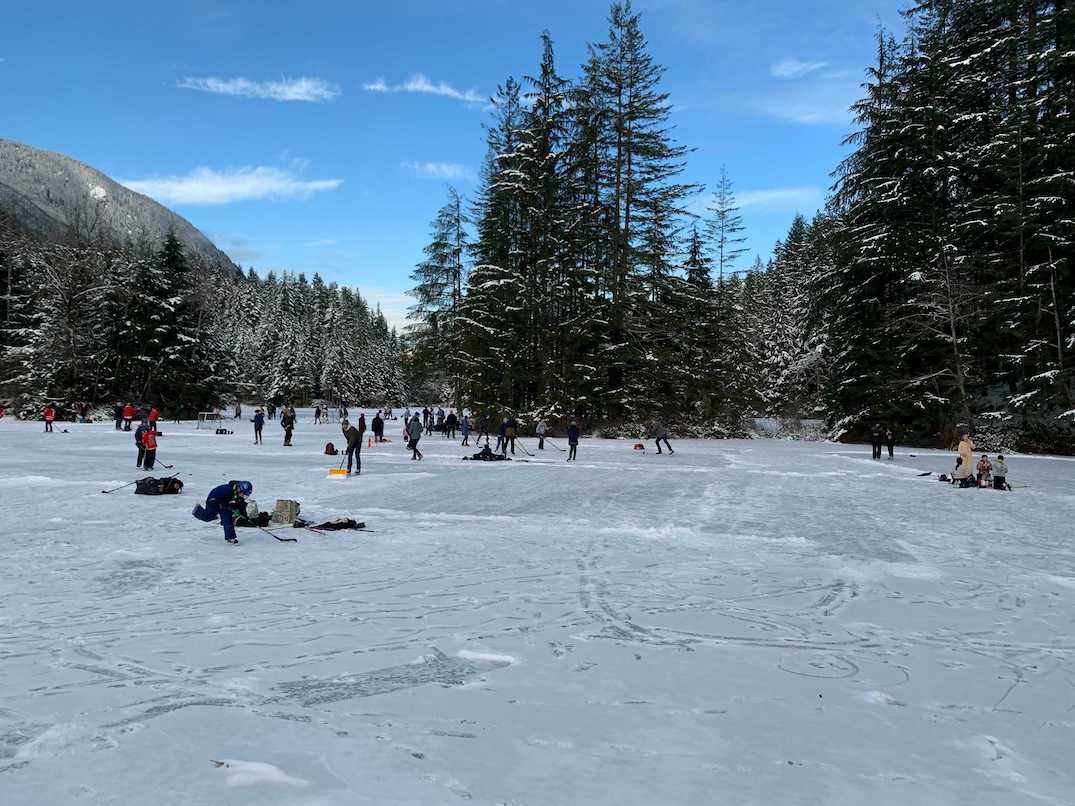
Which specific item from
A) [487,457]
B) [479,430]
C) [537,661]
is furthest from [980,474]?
[479,430]

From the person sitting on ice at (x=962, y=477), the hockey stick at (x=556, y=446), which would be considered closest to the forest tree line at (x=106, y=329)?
the hockey stick at (x=556, y=446)

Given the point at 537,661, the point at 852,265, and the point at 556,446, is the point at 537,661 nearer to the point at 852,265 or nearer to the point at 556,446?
the point at 556,446

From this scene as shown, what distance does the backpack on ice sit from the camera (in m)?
13.0

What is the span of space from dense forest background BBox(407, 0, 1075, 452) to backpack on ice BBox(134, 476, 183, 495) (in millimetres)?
21585

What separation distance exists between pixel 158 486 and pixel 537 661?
11.4 m

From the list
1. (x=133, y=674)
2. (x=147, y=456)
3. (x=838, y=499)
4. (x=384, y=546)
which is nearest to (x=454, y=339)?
(x=147, y=456)

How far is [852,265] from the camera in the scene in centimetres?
3291

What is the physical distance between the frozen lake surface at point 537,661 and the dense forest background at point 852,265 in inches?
838

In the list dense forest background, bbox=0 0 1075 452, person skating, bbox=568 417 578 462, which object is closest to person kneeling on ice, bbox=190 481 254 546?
person skating, bbox=568 417 578 462

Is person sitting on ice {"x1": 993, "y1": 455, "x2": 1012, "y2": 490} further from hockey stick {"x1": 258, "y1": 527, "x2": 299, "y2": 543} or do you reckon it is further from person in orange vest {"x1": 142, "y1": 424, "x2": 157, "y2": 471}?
person in orange vest {"x1": 142, "y1": 424, "x2": 157, "y2": 471}

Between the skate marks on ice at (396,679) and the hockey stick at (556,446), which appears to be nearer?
the skate marks on ice at (396,679)

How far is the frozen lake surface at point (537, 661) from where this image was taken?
3.09 m

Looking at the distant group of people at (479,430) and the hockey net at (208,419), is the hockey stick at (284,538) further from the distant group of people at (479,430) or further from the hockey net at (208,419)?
the hockey net at (208,419)

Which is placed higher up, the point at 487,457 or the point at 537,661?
the point at 487,457
